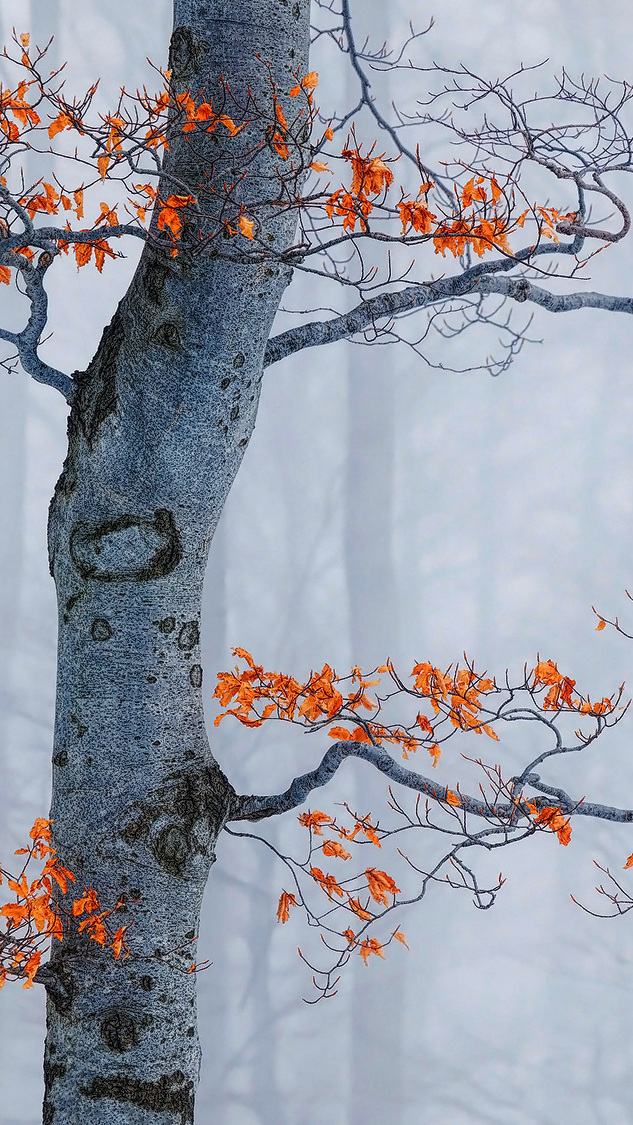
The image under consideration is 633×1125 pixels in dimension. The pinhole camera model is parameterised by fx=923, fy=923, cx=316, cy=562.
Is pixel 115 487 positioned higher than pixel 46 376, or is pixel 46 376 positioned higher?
pixel 46 376

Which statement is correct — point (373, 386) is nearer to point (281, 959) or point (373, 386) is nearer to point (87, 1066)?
point (281, 959)

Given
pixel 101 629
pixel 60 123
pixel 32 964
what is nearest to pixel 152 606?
pixel 101 629

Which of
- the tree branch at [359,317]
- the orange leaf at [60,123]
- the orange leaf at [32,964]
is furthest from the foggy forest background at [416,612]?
the orange leaf at [60,123]

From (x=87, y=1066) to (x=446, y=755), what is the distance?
1.56 meters

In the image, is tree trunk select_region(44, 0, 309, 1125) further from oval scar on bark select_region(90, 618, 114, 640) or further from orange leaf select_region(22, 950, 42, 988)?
orange leaf select_region(22, 950, 42, 988)

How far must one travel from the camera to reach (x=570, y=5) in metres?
2.46

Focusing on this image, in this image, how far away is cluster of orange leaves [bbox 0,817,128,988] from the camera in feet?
2.98

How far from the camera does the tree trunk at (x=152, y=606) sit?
1004 millimetres

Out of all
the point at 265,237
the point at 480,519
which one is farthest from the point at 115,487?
the point at 480,519

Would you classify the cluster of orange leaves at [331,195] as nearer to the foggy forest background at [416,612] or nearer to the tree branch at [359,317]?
the tree branch at [359,317]

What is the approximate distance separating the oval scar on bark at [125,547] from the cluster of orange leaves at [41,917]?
281 millimetres

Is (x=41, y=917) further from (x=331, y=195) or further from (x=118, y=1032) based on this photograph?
(x=331, y=195)

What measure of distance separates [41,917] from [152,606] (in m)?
0.34

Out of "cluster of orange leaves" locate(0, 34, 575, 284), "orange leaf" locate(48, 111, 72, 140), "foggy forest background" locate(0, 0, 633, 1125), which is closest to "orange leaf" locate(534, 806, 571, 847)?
"cluster of orange leaves" locate(0, 34, 575, 284)
